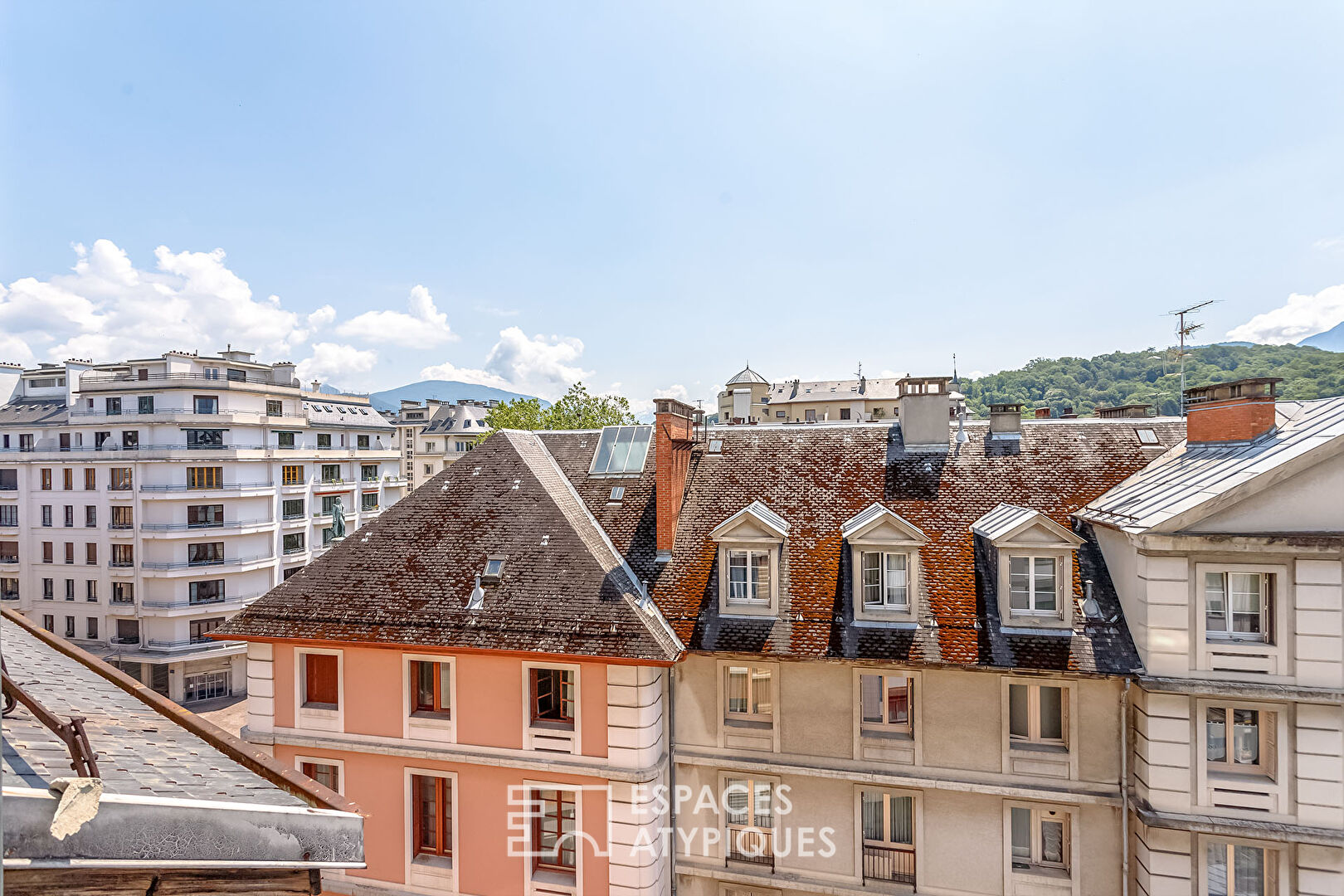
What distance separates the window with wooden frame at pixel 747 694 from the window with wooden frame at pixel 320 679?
10.6 meters

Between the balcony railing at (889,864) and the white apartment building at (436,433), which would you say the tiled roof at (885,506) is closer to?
the balcony railing at (889,864)

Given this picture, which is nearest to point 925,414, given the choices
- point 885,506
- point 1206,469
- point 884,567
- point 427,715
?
point 885,506

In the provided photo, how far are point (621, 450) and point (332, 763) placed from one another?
12.2 metres

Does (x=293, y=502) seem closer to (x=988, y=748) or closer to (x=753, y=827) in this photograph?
(x=753, y=827)

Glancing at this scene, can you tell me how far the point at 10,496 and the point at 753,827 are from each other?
58.4m

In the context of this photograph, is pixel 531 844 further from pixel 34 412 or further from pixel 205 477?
pixel 34 412

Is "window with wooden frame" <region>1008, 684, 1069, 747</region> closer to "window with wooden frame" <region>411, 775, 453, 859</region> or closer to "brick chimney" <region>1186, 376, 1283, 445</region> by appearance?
"brick chimney" <region>1186, 376, 1283, 445</region>

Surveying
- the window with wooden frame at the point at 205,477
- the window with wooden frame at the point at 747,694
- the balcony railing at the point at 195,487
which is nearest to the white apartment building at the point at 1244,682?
the window with wooden frame at the point at 747,694

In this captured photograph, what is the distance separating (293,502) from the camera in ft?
168

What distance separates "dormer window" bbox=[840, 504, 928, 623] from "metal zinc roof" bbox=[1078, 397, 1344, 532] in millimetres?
4644

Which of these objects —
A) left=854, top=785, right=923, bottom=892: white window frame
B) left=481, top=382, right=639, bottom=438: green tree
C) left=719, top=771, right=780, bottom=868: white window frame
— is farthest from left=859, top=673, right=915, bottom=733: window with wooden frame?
left=481, top=382, right=639, bottom=438: green tree

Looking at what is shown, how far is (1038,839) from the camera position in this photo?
15828 mm

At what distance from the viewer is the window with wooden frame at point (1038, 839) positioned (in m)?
15.8

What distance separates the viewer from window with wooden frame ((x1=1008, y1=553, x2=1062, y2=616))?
16125mm
